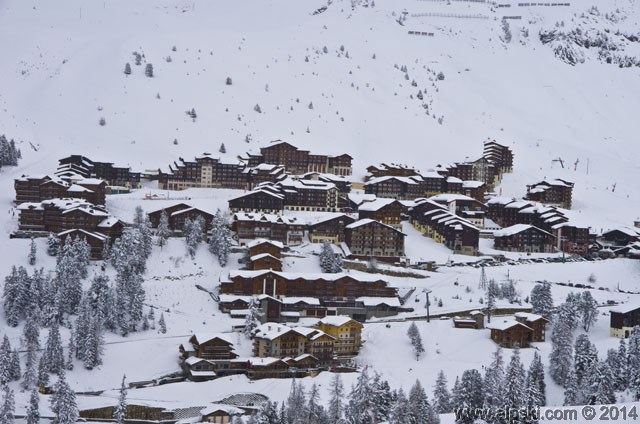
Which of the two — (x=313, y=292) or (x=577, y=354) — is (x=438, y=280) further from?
(x=577, y=354)

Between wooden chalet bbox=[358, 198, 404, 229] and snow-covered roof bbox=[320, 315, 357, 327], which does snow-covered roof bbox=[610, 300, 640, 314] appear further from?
wooden chalet bbox=[358, 198, 404, 229]

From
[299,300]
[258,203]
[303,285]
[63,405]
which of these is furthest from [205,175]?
[63,405]

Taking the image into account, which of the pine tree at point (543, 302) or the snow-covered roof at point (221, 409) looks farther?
the pine tree at point (543, 302)

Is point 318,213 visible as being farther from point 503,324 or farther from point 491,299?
point 503,324

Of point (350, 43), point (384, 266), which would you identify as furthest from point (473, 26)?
point (384, 266)

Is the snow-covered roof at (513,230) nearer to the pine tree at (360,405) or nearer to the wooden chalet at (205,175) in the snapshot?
the wooden chalet at (205,175)

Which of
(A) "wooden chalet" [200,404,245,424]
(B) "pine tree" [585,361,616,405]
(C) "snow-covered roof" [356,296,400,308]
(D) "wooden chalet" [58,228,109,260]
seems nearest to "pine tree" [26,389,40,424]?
(A) "wooden chalet" [200,404,245,424]

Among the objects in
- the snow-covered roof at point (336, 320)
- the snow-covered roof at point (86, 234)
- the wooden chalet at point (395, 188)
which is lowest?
the snow-covered roof at point (336, 320)

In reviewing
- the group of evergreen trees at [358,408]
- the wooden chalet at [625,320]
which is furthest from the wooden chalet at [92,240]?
the wooden chalet at [625,320]
